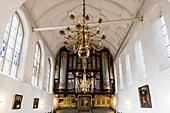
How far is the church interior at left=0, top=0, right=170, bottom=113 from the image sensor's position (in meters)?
5.20

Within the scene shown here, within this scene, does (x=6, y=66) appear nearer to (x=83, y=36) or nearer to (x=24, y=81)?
(x=24, y=81)

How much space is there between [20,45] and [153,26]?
726 cm

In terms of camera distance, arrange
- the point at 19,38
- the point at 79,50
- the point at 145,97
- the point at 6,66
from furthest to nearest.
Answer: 1. the point at 19,38
2. the point at 145,97
3. the point at 6,66
4. the point at 79,50

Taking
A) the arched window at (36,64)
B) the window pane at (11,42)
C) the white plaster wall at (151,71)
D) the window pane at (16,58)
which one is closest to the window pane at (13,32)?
the window pane at (11,42)

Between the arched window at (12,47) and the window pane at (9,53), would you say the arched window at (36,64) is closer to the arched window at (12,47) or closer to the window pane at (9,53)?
the arched window at (12,47)

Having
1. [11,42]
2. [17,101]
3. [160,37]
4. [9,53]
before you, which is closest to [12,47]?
[11,42]

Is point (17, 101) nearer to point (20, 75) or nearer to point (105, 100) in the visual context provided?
point (20, 75)

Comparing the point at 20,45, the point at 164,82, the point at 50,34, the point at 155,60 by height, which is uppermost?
the point at 50,34

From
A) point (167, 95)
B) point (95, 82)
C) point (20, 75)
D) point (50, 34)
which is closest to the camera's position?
point (167, 95)

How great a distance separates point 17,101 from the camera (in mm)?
6605

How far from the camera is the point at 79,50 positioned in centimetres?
414

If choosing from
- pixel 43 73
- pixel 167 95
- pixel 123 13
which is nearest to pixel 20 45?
pixel 43 73

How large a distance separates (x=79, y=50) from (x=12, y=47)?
4.50m

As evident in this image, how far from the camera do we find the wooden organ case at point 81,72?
46.9ft
